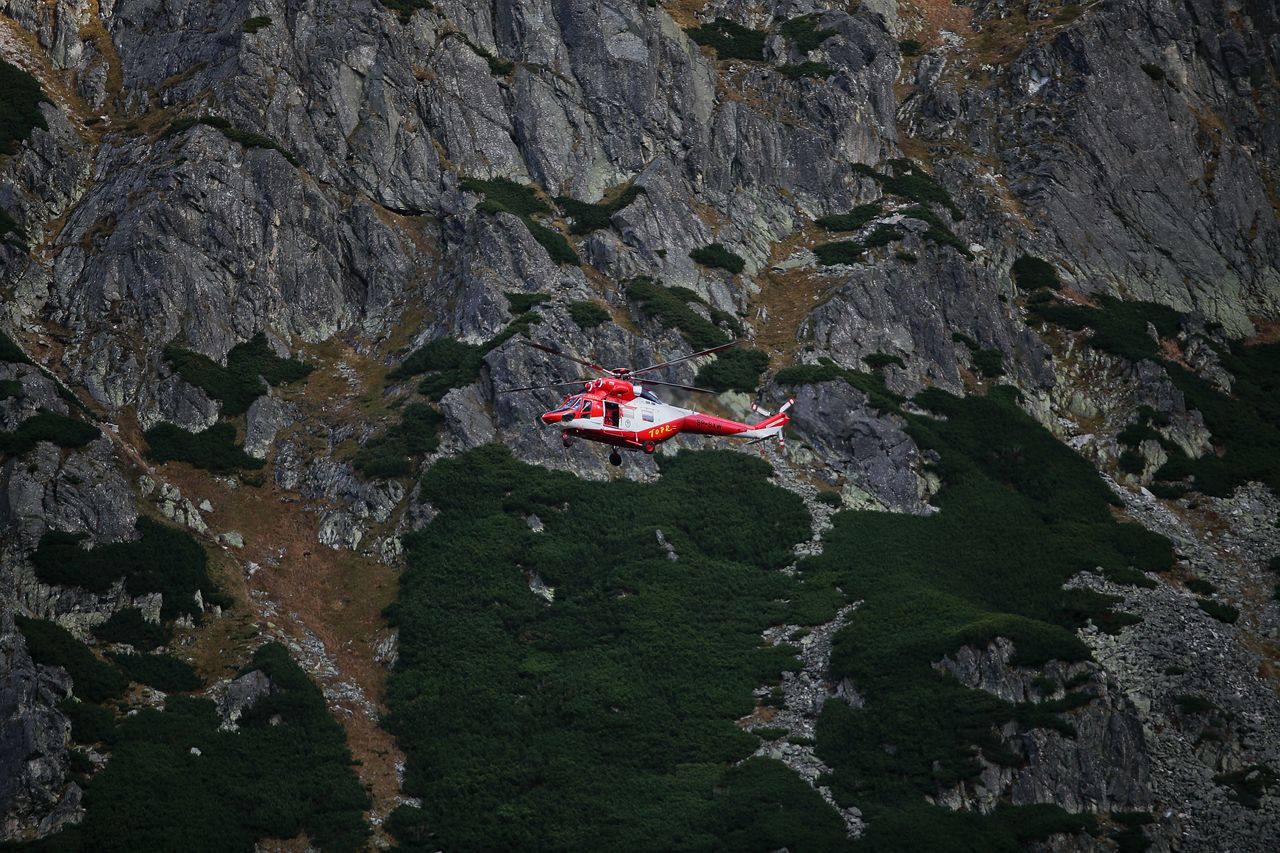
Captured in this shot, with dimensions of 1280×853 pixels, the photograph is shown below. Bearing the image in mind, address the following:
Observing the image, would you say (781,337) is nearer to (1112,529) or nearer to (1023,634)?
(1112,529)

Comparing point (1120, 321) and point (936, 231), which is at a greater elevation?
point (936, 231)

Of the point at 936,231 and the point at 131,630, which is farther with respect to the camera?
the point at 936,231

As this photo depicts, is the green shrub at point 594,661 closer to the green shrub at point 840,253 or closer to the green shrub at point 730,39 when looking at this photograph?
the green shrub at point 840,253

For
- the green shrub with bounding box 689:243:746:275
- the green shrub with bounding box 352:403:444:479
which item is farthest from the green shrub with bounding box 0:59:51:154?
the green shrub with bounding box 689:243:746:275

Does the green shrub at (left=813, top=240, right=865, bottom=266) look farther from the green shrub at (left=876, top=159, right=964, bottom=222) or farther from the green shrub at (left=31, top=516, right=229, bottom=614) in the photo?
the green shrub at (left=31, top=516, right=229, bottom=614)

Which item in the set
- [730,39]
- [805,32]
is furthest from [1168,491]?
[730,39]

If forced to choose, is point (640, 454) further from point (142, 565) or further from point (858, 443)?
point (142, 565)

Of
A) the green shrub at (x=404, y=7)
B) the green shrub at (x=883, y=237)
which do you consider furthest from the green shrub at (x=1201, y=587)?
the green shrub at (x=404, y=7)
